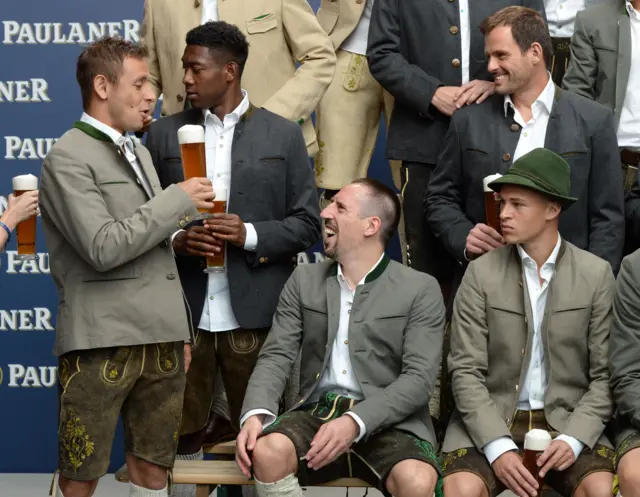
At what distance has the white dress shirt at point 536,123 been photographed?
4965mm

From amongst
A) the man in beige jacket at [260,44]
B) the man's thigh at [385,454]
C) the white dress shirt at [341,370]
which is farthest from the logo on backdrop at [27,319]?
the man's thigh at [385,454]

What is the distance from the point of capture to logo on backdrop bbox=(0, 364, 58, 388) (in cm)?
646

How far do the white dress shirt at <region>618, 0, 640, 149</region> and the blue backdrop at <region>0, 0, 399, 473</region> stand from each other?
1.30 m

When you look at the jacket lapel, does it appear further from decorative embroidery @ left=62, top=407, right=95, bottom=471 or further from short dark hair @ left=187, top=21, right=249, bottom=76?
decorative embroidery @ left=62, top=407, right=95, bottom=471

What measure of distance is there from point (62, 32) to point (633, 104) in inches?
109

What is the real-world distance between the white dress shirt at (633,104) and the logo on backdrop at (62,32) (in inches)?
93.6

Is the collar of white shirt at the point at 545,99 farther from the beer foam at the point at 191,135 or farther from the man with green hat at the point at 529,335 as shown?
the beer foam at the point at 191,135

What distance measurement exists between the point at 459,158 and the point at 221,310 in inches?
43.3

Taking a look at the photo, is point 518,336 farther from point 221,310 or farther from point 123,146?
point 123,146

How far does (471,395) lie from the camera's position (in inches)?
174

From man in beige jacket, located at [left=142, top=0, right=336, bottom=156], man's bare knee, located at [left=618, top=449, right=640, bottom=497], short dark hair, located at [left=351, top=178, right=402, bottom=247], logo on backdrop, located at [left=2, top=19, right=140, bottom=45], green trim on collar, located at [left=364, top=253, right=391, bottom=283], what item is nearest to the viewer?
man's bare knee, located at [left=618, top=449, right=640, bottom=497]

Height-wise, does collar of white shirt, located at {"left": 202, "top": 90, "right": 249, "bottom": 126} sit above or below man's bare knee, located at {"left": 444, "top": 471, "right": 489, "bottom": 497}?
above

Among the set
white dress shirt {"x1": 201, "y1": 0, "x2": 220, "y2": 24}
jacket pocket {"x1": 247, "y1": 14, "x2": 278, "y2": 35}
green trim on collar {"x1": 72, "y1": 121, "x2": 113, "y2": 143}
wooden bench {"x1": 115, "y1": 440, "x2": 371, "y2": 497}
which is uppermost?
white dress shirt {"x1": 201, "y1": 0, "x2": 220, "y2": 24}

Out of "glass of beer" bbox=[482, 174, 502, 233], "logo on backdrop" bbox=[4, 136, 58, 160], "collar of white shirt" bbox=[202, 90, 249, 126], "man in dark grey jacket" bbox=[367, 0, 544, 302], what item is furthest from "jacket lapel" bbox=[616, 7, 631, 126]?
"logo on backdrop" bbox=[4, 136, 58, 160]
